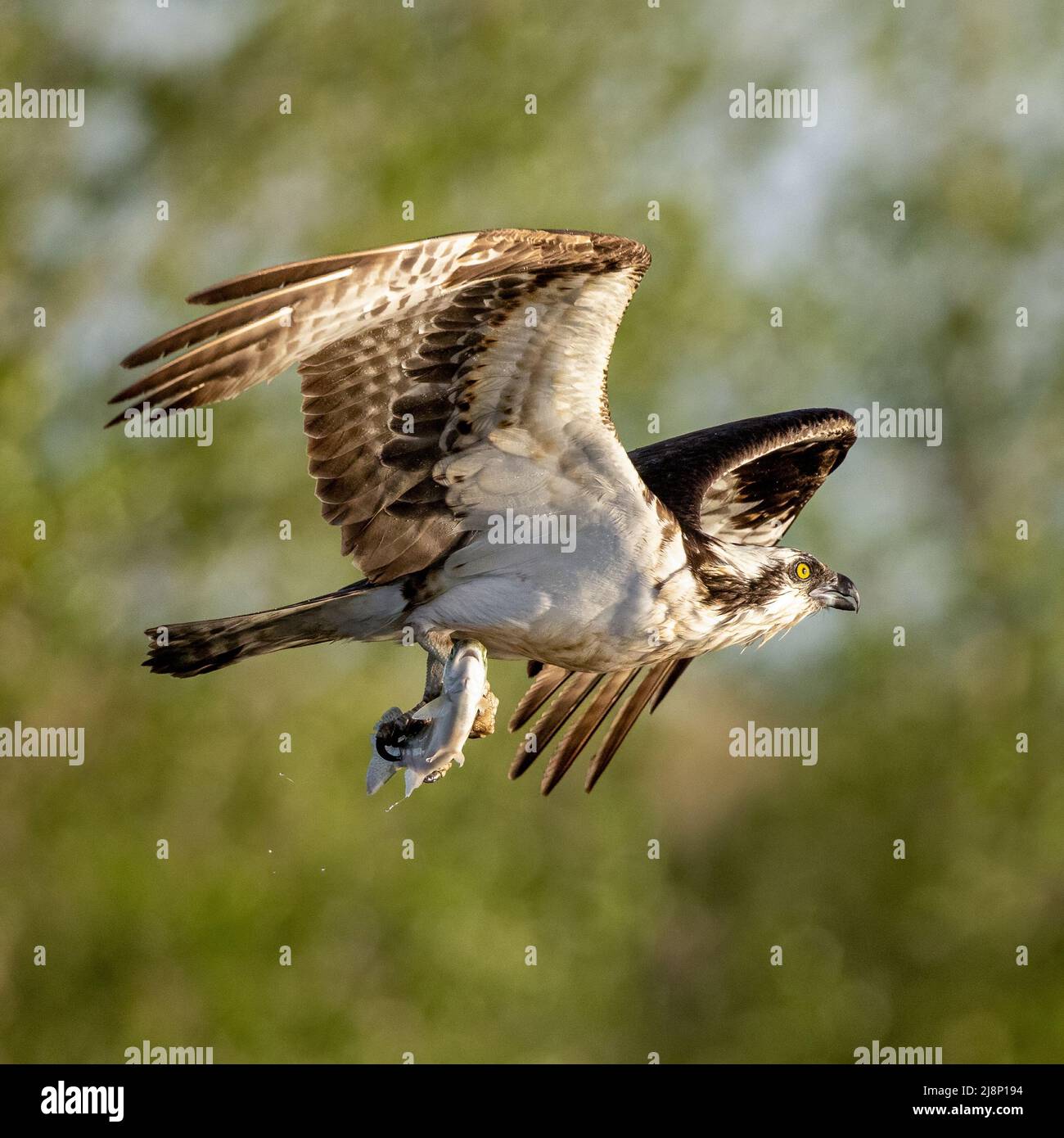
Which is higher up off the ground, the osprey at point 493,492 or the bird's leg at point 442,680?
the osprey at point 493,492

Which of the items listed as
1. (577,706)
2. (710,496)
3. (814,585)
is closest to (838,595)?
(814,585)

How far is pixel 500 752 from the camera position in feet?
78.1

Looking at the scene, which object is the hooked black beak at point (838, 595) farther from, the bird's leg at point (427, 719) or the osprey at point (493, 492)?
the bird's leg at point (427, 719)

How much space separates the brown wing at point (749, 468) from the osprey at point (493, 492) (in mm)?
449

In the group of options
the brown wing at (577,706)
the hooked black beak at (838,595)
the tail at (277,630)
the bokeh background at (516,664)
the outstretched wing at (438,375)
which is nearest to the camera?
the outstretched wing at (438,375)

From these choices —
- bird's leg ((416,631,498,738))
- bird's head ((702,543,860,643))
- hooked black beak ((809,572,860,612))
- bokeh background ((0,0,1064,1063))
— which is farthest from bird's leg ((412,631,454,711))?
bokeh background ((0,0,1064,1063))

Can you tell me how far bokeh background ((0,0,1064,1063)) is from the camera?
23.5 m

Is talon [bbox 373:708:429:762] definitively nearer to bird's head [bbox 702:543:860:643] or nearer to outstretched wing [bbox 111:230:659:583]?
outstretched wing [bbox 111:230:659:583]

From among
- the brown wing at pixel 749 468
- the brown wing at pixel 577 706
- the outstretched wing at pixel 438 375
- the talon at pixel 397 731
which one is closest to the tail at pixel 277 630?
the outstretched wing at pixel 438 375

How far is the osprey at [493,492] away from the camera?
748 cm

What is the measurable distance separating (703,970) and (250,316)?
22672mm

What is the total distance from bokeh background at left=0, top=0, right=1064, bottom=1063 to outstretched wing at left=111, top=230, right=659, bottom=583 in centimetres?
1407

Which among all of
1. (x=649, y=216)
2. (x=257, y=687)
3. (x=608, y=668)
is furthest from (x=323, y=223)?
(x=608, y=668)

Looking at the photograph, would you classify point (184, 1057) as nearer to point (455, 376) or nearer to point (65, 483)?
point (65, 483)
